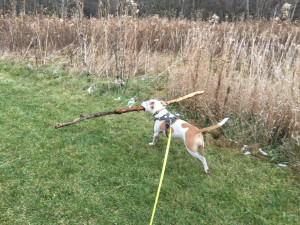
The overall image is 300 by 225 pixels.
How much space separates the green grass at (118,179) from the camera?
2.30 m

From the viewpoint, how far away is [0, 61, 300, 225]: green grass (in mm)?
2305

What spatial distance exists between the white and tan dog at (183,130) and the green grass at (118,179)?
32 centimetres

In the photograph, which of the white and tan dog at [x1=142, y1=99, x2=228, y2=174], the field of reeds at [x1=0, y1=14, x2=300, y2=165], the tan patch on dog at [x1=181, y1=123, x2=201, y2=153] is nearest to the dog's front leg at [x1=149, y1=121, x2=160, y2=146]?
the white and tan dog at [x1=142, y1=99, x2=228, y2=174]

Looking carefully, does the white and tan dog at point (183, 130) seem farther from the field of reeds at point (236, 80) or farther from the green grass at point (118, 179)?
the field of reeds at point (236, 80)

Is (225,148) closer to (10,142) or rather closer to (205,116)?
(205,116)

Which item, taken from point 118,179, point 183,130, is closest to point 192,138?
point 183,130

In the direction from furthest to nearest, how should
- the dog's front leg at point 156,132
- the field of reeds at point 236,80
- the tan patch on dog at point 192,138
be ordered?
1. the field of reeds at point 236,80
2. the dog's front leg at point 156,132
3. the tan patch on dog at point 192,138

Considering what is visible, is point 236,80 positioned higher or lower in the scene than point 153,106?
higher

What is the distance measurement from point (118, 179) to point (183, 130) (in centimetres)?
99

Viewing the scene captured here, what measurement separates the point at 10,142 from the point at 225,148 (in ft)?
10.2

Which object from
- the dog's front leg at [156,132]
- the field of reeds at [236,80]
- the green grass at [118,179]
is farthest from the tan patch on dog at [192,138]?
the field of reeds at [236,80]

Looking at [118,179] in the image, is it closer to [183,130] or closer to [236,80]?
[183,130]

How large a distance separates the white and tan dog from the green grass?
1.04 ft

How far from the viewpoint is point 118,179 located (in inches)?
108
